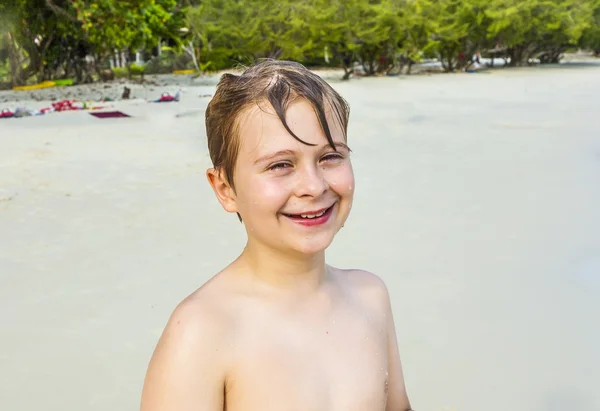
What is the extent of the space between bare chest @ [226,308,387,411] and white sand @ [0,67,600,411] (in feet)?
4.31

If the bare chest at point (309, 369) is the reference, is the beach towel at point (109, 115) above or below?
below

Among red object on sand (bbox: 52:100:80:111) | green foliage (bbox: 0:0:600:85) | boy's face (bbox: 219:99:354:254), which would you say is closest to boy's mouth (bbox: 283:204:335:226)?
boy's face (bbox: 219:99:354:254)

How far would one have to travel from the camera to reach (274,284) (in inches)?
58.1

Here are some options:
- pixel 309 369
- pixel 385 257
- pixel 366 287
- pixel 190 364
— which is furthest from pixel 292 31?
pixel 190 364

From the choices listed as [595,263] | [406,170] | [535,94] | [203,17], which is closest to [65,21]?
[203,17]

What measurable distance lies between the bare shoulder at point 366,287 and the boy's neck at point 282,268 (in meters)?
0.16

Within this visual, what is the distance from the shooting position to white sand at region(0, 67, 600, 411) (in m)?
2.96

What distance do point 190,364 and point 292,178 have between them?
0.40 metres

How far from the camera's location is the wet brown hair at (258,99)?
4.58 feet

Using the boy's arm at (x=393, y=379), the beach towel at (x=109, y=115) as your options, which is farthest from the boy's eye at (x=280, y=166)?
the beach towel at (x=109, y=115)

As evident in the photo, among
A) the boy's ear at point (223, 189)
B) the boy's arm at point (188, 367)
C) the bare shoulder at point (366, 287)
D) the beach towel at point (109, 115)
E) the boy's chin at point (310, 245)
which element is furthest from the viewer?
the beach towel at point (109, 115)

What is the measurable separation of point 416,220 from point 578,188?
1.88 meters

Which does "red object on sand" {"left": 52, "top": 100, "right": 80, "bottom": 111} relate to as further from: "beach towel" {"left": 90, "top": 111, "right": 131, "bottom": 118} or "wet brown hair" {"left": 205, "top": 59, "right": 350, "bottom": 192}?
"wet brown hair" {"left": 205, "top": 59, "right": 350, "bottom": 192}

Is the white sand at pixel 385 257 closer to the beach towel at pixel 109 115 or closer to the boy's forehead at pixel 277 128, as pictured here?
the boy's forehead at pixel 277 128
